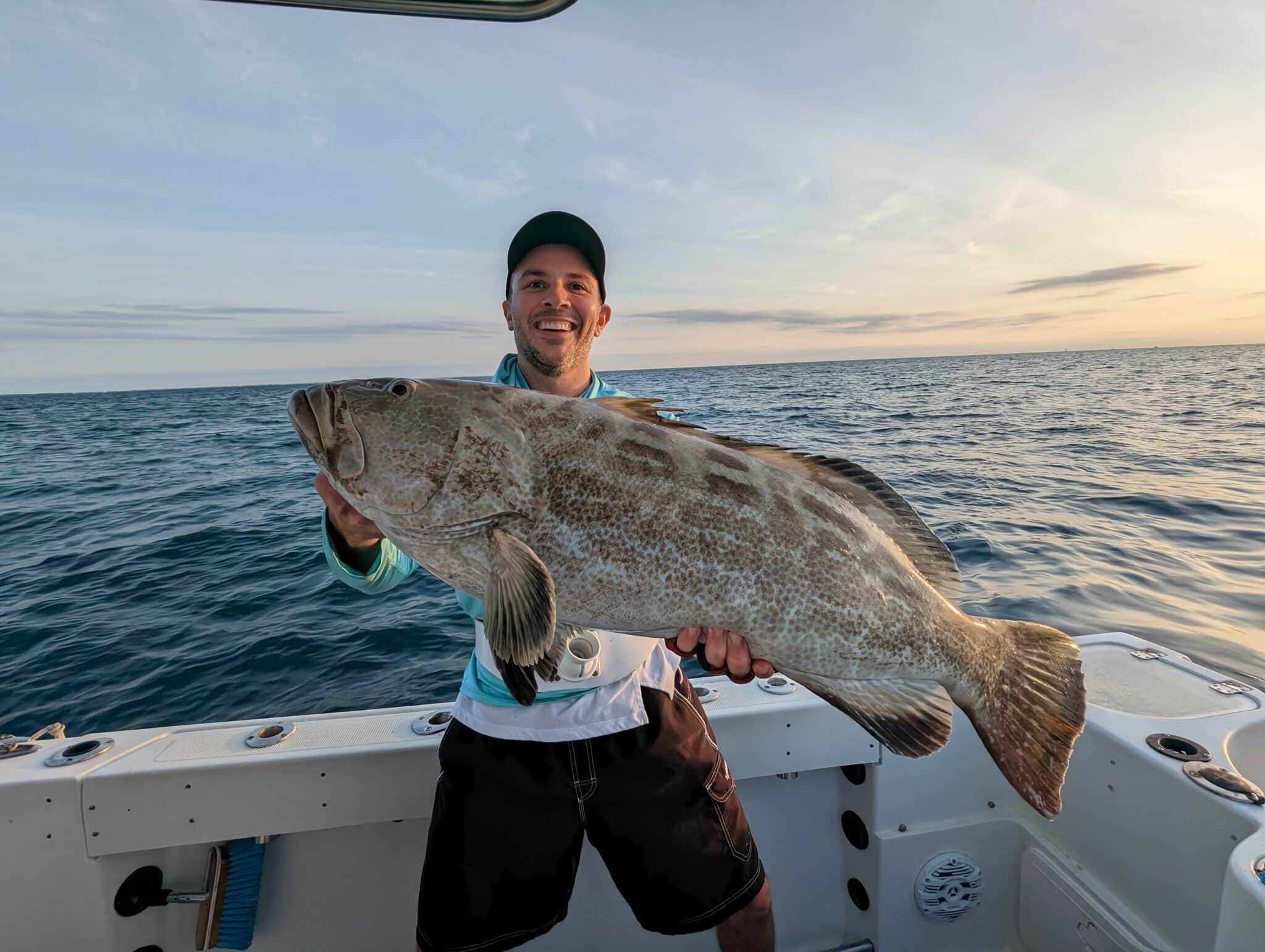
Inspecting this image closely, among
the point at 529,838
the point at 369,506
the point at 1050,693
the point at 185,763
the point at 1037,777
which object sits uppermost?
the point at 369,506

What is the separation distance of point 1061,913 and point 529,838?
8.34ft

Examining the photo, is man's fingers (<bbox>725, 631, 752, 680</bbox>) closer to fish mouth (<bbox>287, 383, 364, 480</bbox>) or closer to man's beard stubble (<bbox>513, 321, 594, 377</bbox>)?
fish mouth (<bbox>287, 383, 364, 480</bbox>)

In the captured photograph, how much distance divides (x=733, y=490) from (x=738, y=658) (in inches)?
22.9

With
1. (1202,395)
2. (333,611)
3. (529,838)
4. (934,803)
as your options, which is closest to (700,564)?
(529,838)

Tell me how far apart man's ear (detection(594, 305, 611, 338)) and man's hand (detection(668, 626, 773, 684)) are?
194 cm

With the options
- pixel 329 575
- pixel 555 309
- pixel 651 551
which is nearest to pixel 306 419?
pixel 651 551

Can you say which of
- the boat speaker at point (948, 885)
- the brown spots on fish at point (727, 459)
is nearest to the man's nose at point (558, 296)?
the brown spots on fish at point (727, 459)

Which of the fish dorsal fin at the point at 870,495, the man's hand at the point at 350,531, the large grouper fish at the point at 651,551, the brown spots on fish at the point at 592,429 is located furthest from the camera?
the fish dorsal fin at the point at 870,495

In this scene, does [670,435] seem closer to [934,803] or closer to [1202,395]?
[934,803]

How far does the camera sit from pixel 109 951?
2.87 meters

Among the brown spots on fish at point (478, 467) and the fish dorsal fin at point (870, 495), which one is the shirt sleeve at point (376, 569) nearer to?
the brown spots on fish at point (478, 467)

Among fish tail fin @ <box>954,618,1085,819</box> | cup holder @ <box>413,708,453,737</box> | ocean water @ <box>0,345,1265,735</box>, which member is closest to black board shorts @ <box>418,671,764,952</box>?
cup holder @ <box>413,708,453,737</box>

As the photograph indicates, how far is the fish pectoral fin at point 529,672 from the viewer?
197 cm

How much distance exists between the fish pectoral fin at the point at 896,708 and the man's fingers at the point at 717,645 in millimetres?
247
